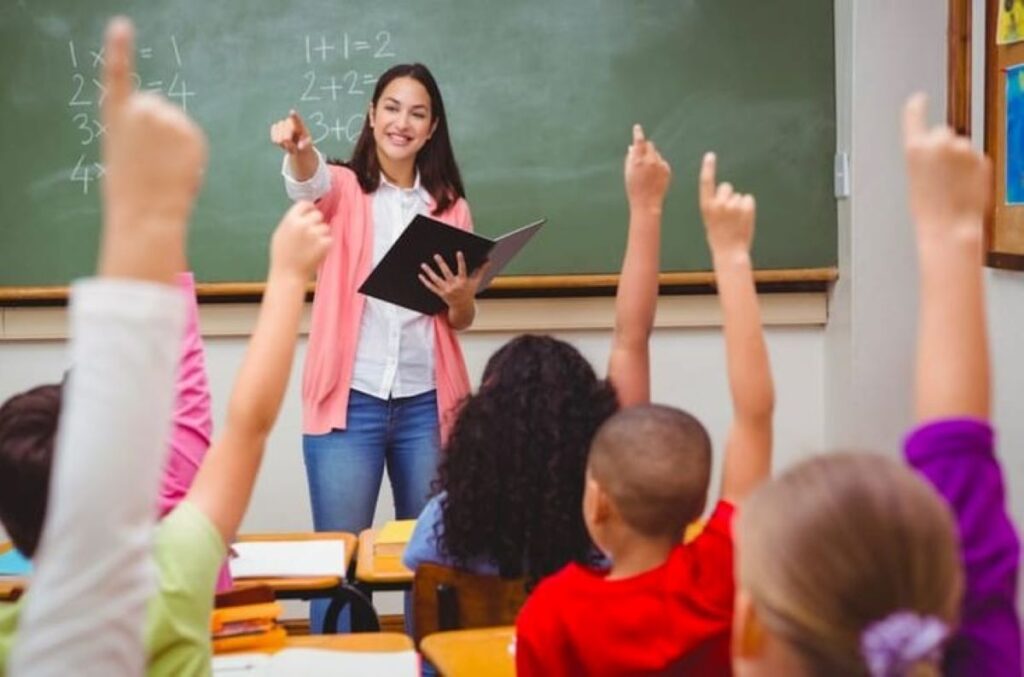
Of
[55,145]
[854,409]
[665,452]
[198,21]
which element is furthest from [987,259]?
[55,145]

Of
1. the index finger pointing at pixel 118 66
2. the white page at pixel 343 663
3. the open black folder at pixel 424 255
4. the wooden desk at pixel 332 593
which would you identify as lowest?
the wooden desk at pixel 332 593

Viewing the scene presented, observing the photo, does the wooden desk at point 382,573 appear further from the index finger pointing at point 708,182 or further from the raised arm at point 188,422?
the index finger pointing at point 708,182

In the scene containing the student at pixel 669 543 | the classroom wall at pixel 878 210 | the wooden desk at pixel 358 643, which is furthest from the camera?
the classroom wall at pixel 878 210

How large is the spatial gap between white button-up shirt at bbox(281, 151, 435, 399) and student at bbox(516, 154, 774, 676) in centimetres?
161

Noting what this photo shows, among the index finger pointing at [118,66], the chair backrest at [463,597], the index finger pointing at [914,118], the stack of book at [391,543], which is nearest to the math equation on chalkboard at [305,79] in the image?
the stack of book at [391,543]

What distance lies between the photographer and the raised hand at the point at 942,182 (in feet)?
3.89

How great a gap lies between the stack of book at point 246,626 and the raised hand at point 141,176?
128cm

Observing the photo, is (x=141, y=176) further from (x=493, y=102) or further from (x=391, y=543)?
(x=493, y=102)

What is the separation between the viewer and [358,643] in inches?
80.4

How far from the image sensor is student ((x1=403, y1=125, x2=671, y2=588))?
2088 mm

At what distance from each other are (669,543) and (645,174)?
693 mm

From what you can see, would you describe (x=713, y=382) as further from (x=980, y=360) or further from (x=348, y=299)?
(x=980, y=360)

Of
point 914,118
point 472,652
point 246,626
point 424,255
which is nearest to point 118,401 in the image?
point 914,118

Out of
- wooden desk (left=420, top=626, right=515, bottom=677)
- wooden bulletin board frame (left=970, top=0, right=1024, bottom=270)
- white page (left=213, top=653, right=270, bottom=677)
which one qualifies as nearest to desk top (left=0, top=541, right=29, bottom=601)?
white page (left=213, top=653, right=270, bottom=677)
